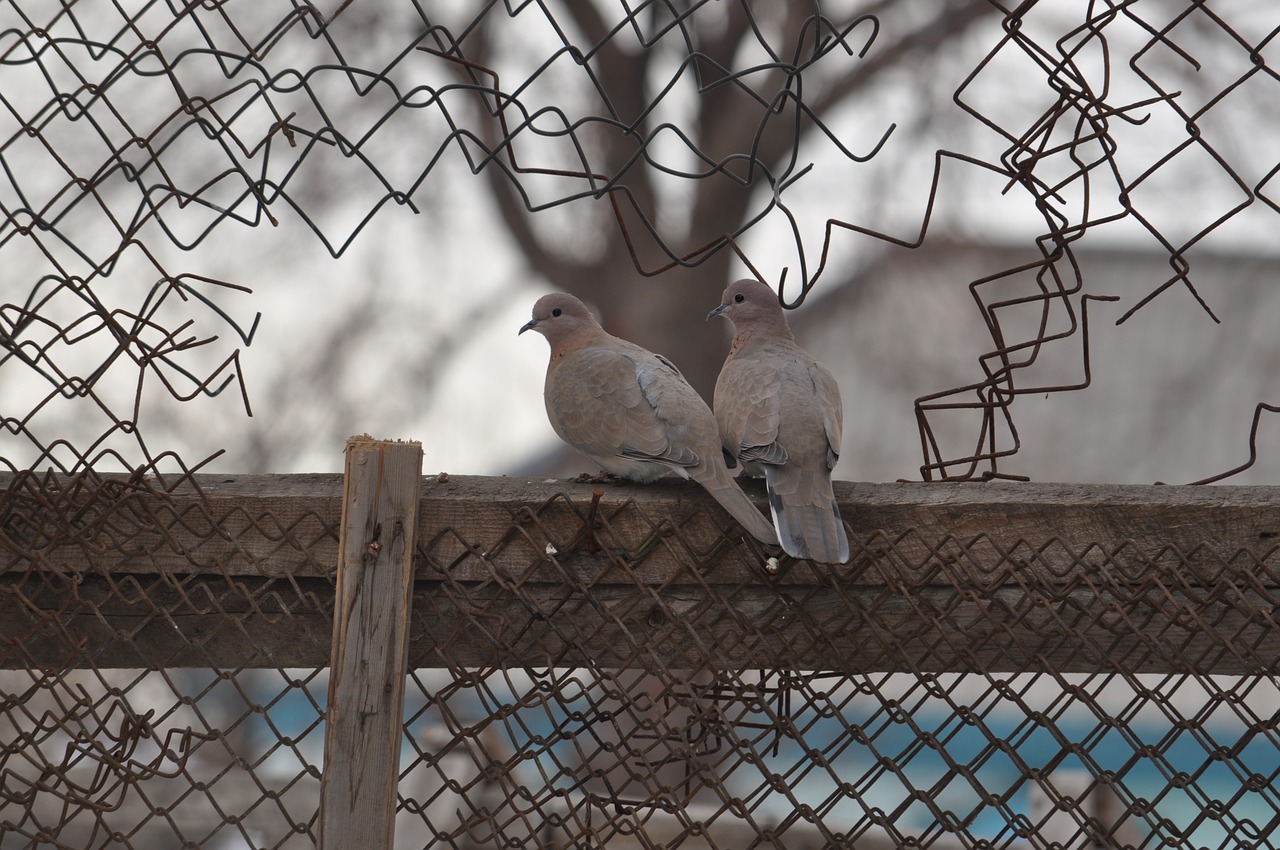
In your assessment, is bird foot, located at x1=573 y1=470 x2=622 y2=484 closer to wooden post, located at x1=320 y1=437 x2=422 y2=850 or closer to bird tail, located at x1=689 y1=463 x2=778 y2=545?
bird tail, located at x1=689 y1=463 x2=778 y2=545

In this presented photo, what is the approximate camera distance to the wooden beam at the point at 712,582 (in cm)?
181

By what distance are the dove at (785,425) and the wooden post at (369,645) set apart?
59 centimetres

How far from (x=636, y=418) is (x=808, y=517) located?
44cm

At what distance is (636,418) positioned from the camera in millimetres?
2141

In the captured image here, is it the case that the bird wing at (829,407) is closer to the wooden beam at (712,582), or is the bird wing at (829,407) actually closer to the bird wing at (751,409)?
the bird wing at (751,409)

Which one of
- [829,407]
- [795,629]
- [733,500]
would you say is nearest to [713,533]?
[733,500]

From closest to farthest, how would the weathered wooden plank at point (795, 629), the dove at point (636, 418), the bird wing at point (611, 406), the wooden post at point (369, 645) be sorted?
the wooden post at point (369, 645) → the weathered wooden plank at point (795, 629) → the dove at point (636, 418) → the bird wing at point (611, 406)

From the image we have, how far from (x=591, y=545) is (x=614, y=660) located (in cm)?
19

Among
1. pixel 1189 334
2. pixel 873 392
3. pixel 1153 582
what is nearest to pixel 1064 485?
pixel 1153 582

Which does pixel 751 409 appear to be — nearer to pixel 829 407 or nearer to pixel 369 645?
pixel 829 407

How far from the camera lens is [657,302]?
7082 millimetres

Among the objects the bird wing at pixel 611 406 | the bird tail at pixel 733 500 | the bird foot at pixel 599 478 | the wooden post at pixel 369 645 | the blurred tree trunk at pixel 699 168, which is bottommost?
the wooden post at pixel 369 645

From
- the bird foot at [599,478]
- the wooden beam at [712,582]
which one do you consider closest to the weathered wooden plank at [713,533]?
the wooden beam at [712,582]

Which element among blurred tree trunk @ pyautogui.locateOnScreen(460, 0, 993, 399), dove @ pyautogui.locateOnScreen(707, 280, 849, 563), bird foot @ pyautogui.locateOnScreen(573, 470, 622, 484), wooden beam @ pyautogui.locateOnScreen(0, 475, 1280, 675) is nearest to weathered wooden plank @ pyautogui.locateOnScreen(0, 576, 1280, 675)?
wooden beam @ pyautogui.locateOnScreen(0, 475, 1280, 675)
